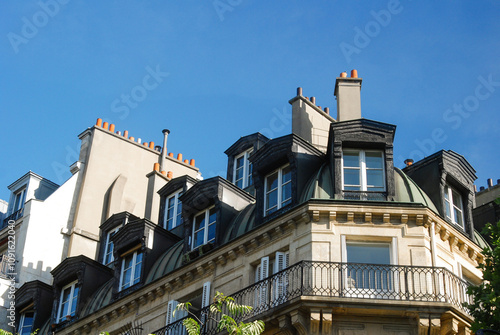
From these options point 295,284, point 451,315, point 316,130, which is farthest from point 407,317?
point 316,130

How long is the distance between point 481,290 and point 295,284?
414cm

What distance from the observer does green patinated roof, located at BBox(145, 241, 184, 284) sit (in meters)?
25.6

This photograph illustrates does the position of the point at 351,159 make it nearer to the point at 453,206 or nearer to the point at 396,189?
the point at 396,189

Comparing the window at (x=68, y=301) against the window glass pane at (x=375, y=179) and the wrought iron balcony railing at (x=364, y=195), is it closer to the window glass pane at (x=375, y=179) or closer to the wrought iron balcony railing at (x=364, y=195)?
the wrought iron balcony railing at (x=364, y=195)

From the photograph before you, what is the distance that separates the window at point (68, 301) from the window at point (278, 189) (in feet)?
25.2

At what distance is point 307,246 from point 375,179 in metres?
2.57

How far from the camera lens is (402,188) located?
75.3 ft

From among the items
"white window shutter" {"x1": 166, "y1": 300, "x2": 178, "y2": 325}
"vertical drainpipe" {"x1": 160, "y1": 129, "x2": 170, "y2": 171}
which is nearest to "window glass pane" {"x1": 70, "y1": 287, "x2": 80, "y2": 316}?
"white window shutter" {"x1": 166, "y1": 300, "x2": 178, "y2": 325}

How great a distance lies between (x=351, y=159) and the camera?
76.0ft

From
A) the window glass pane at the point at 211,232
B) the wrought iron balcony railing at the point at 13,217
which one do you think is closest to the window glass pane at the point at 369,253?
the window glass pane at the point at 211,232

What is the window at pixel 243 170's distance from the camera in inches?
1107

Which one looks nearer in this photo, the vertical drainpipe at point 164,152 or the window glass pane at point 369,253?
the window glass pane at point 369,253

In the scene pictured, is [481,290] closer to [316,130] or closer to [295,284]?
[295,284]

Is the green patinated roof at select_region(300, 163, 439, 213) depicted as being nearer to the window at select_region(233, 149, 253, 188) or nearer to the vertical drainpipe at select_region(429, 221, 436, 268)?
the vertical drainpipe at select_region(429, 221, 436, 268)
